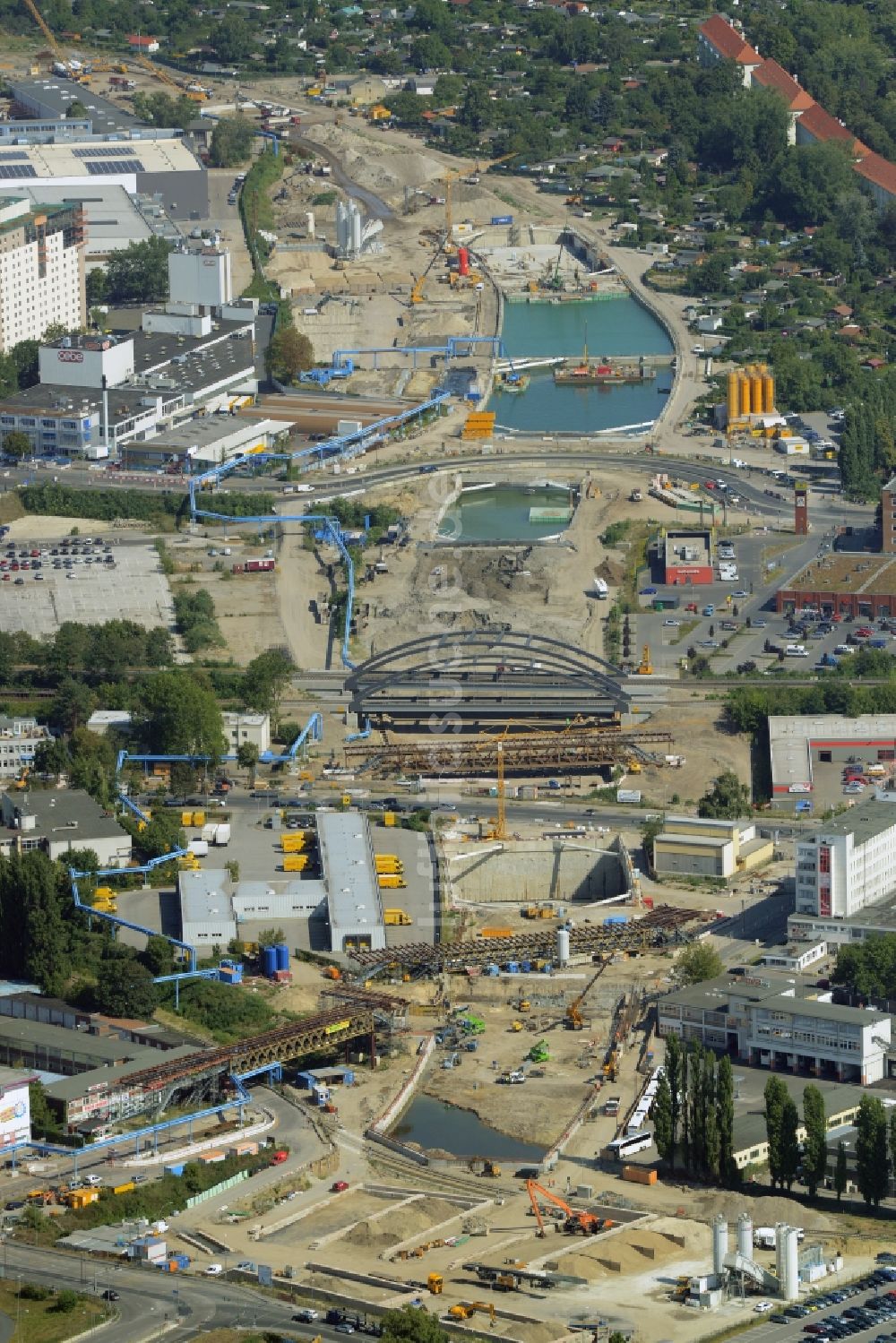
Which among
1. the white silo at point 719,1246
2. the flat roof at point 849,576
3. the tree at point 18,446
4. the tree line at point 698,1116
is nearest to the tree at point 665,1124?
the tree line at point 698,1116

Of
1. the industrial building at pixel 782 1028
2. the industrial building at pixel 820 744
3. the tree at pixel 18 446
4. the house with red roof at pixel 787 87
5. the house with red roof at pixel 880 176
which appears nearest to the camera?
the industrial building at pixel 782 1028

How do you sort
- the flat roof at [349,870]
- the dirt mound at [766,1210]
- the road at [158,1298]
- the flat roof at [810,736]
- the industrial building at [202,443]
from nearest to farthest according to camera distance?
1. the road at [158,1298]
2. the dirt mound at [766,1210]
3. the flat roof at [349,870]
4. the flat roof at [810,736]
5. the industrial building at [202,443]

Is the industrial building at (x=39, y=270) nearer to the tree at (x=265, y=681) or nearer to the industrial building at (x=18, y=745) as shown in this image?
the tree at (x=265, y=681)

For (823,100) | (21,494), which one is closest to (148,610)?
(21,494)

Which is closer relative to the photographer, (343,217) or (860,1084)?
(860,1084)

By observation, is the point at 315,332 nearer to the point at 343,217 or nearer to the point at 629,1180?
the point at 343,217

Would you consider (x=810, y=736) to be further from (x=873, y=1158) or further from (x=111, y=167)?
(x=111, y=167)

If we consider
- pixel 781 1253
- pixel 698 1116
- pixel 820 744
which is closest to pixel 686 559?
pixel 820 744
